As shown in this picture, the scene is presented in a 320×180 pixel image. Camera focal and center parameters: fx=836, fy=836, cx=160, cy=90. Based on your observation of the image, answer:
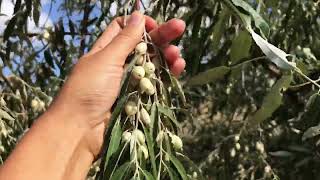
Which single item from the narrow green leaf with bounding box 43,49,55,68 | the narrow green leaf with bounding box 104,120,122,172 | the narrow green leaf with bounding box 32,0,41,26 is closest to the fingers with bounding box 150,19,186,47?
the narrow green leaf with bounding box 104,120,122,172

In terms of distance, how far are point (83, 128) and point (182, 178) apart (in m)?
0.22

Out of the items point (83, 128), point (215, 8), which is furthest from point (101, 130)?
point (215, 8)

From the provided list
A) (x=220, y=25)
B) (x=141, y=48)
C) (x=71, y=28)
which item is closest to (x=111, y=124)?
(x=141, y=48)

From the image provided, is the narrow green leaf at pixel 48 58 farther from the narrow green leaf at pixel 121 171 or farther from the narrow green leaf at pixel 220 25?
the narrow green leaf at pixel 121 171

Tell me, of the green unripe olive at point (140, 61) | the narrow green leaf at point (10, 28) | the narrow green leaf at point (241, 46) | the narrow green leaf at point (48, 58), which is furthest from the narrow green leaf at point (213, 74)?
the narrow green leaf at point (48, 58)

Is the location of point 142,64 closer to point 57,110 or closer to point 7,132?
point 57,110

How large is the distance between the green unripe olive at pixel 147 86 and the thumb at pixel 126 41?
0.40 ft

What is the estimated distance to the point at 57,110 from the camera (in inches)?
63.2

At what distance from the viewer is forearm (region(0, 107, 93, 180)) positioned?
1515 mm

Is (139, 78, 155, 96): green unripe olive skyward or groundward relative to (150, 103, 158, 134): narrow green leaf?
skyward

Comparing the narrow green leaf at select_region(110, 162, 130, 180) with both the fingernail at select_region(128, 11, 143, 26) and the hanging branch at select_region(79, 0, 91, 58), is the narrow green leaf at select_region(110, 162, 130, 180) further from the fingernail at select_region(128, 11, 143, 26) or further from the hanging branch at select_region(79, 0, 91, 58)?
the hanging branch at select_region(79, 0, 91, 58)

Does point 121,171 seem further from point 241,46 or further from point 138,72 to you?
point 241,46

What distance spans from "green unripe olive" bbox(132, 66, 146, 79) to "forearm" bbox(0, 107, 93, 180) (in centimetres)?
16

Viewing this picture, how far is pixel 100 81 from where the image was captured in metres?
1.62
